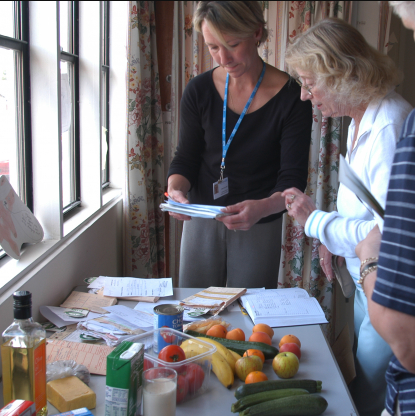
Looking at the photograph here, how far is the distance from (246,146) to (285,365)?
102 centimetres

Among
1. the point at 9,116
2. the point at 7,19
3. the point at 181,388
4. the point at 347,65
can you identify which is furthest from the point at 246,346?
the point at 7,19

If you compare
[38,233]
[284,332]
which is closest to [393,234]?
[284,332]

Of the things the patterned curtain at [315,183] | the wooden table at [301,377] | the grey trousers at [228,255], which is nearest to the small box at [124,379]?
the wooden table at [301,377]

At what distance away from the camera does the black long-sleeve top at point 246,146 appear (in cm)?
180

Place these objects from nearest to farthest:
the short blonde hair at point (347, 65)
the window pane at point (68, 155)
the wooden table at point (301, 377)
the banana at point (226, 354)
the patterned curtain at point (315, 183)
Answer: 1. the wooden table at point (301, 377)
2. the banana at point (226, 354)
3. the short blonde hair at point (347, 65)
4. the window pane at point (68, 155)
5. the patterned curtain at point (315, 183)

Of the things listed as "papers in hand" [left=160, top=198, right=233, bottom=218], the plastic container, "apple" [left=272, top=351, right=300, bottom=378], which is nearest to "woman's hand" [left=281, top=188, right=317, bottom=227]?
"papers in hand" [left=160, top=198, right=233, bottom=218]

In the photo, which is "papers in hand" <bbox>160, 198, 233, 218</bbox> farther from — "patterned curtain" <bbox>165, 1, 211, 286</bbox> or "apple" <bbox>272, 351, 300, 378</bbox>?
"patterned curtain" <bbox>165, 1, 211, 286</bbox>

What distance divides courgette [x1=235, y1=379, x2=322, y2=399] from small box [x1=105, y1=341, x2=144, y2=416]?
0.81 ft

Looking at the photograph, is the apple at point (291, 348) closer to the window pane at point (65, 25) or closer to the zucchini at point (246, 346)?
the zucchini at point (246, 346)

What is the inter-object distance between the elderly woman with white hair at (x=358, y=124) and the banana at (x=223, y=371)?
1.49 ft

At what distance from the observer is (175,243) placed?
3391mm

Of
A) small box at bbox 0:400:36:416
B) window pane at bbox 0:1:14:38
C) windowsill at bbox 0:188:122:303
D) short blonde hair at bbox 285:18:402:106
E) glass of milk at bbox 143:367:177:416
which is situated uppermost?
window pane at bbox 0:1:14:38

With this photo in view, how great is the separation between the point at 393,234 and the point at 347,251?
0.58 metres

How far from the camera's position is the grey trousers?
1.91m
